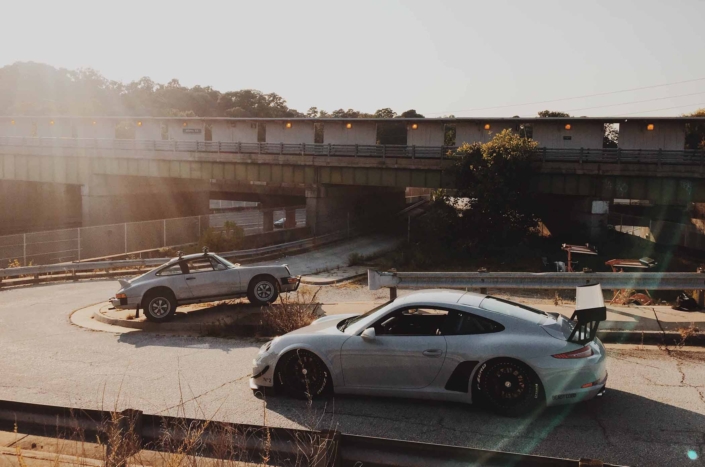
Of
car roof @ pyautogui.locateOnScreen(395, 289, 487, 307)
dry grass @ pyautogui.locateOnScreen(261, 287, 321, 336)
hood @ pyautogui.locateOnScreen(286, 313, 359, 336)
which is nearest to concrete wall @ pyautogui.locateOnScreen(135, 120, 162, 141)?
dry grass @ pyautogui.locateOnScreen(261, 287, 321, 336)

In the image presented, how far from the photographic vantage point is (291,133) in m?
50.1

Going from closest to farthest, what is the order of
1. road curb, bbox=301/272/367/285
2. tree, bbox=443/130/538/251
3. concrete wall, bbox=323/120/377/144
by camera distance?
1. road curb, bbox=301/272/367/285
2. tree, bbox=443/130/538/251
3. concrete wall, bbox=323/120/377/144

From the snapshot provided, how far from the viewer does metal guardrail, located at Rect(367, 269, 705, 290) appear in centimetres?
1112

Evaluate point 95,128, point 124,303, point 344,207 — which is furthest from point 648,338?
point 95,128

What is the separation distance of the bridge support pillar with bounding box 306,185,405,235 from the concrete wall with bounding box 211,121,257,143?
1066 cm

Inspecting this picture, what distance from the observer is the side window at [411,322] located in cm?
730

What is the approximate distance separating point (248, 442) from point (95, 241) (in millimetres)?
32298

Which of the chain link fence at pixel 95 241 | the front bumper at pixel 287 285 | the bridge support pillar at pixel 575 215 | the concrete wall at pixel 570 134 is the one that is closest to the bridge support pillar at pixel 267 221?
the chain link fence at pixel 95 241

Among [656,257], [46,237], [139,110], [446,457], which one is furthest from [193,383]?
[139,110]

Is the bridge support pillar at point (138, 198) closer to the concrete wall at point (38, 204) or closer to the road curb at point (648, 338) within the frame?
the concrete wall at point (38, 204)

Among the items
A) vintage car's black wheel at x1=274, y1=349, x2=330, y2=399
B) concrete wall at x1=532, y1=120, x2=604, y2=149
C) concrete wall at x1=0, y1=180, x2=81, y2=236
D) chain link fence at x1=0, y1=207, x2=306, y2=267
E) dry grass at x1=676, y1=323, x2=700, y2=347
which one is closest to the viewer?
vintage car's black wheel at x1=274, y1=349, x2=330, y2=399

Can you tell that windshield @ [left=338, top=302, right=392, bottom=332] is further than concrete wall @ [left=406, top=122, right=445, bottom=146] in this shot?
No

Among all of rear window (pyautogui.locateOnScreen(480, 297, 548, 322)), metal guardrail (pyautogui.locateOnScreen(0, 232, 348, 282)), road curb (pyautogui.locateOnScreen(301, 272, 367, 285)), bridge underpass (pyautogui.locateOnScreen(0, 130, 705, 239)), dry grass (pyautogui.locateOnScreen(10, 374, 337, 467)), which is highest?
bridge underpass (pyautogui.locateOnScreen(0, 130, 705, 239))

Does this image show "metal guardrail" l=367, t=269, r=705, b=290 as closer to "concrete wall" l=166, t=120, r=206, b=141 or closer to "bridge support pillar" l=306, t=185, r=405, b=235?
"bridge support pillar" l=306, t=185, r=405, b=235
